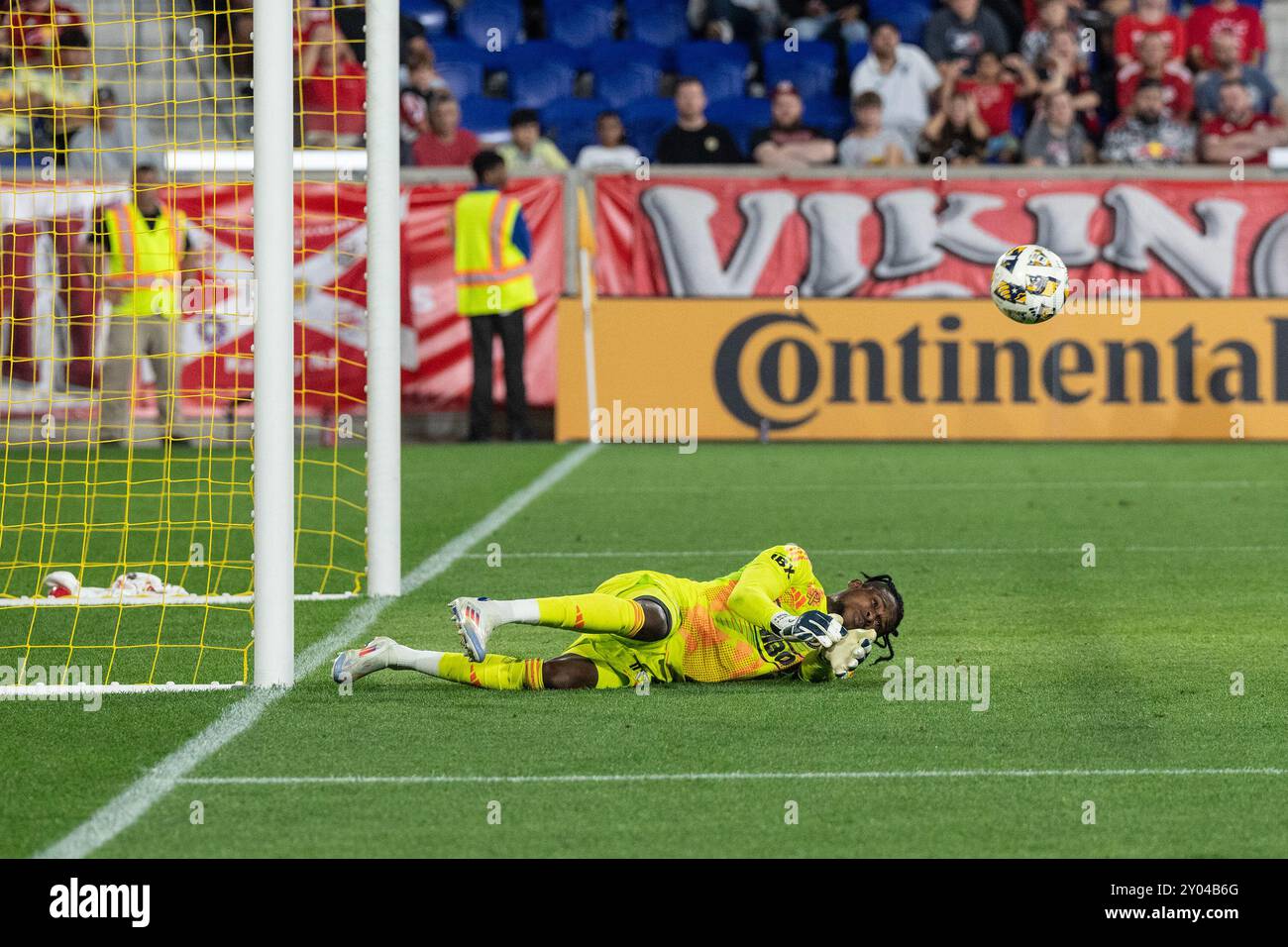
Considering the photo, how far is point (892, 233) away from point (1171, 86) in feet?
13.6

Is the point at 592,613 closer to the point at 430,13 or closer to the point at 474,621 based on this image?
the point at 474,621

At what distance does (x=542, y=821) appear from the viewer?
5.20m

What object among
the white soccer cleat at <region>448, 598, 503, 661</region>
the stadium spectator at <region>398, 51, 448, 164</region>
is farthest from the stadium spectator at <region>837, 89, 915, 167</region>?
the white soccer cleat at <region>448, 598, 503, 661</region>

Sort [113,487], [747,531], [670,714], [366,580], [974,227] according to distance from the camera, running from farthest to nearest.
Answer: [974,227], [113,487], [747,531], [366,580], [670,714]

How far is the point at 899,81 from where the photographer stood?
21.5m

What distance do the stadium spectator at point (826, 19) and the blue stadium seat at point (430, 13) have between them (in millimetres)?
3873

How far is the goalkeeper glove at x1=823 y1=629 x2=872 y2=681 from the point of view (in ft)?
22.0

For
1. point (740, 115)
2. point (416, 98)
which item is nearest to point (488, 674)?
point (416, 98)

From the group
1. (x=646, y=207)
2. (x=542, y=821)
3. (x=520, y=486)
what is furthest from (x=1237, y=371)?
(x=542, y=821)

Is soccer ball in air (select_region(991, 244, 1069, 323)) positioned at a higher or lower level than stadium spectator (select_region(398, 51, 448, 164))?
lower

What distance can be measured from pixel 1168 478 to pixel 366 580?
293 inches

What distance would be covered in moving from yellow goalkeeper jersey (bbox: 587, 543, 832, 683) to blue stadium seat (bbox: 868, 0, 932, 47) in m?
16.5

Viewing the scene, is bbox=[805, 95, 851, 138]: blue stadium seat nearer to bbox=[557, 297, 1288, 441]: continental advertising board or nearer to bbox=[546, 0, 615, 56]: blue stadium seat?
bbox=[546, 0, 615, 56]: blue stadium seat

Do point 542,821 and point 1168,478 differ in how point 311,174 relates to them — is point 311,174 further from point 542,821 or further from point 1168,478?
point 542,821
